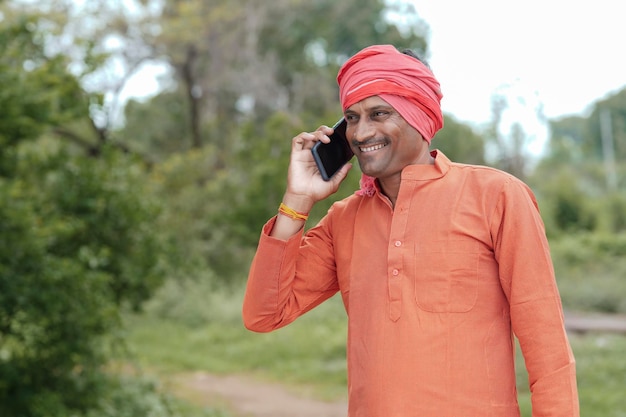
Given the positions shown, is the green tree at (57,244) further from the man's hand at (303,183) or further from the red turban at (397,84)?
the red turban at (397,84)

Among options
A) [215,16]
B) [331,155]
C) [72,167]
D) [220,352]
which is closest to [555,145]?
[215,16]

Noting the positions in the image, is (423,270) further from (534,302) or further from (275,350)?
(275,350)

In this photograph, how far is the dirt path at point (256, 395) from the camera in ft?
29.8

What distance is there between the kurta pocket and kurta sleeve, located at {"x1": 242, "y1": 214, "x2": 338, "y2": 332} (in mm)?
382

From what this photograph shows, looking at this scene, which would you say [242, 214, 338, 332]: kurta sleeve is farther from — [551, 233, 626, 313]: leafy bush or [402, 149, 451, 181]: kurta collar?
[551, 233, 626, 313]: leafy bush

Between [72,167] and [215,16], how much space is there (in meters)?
11.4

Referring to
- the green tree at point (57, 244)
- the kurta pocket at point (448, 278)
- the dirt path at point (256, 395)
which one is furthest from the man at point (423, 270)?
the dirt path at point (256, 395)

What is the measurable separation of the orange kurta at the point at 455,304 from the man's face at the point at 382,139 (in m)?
0.05

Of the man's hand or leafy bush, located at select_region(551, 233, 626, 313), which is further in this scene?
leafy bush, located at select_region(551, 233, 626, 313)

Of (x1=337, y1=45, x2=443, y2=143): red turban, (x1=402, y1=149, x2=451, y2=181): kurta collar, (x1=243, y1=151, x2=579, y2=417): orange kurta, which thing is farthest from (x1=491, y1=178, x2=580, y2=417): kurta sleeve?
(x1=337, y1=45, x2=443, y2=143): red turban

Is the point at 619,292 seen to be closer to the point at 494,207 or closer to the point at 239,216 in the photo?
the point at 239,216

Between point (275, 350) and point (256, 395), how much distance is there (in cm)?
223

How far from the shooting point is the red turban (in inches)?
83.0

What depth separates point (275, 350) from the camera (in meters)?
12.2
